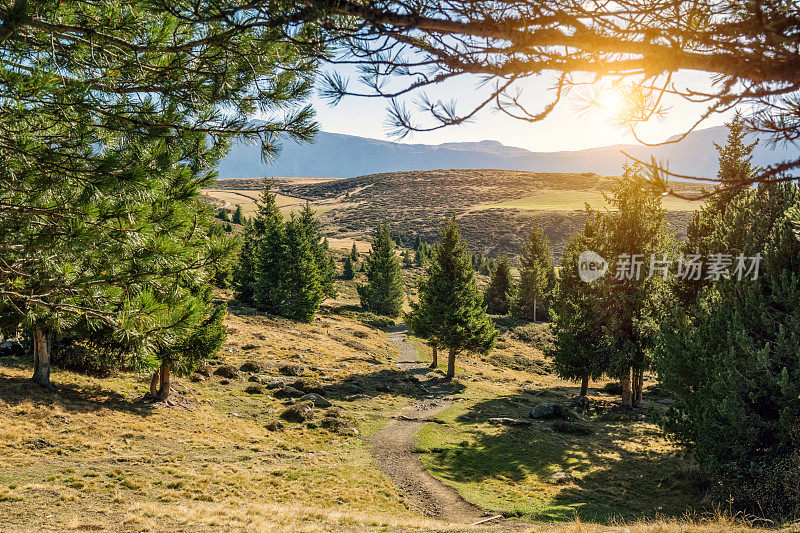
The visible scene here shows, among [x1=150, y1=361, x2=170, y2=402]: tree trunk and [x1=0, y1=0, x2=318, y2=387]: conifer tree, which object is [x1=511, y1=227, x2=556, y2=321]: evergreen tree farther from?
[x1=0, y1=0, x2=318, y2=387]: conifer tree

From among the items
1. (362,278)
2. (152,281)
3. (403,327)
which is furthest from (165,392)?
(362,278)

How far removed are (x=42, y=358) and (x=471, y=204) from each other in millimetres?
146254

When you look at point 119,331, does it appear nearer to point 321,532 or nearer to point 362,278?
point 321,532

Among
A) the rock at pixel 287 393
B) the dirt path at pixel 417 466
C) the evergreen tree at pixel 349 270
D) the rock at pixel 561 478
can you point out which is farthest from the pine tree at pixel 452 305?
the evergreen tree at pixel 349 270

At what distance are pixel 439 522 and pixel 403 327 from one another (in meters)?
42.4

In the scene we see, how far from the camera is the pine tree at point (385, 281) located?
51.8m

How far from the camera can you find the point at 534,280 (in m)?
51.0

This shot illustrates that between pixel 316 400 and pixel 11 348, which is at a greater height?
pixel 11 348

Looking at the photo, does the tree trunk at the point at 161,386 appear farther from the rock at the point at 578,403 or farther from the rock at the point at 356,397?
the rock at the point at 578,403

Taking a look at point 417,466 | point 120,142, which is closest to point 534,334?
point 417,466

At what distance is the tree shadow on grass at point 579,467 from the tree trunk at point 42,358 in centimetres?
1486

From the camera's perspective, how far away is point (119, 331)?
211 inches

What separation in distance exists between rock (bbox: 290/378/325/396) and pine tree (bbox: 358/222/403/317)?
28.5 m

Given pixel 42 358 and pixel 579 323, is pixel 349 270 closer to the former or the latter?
pixel 579 323
